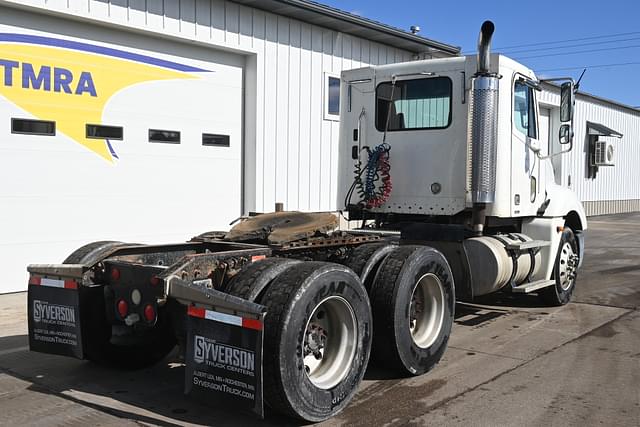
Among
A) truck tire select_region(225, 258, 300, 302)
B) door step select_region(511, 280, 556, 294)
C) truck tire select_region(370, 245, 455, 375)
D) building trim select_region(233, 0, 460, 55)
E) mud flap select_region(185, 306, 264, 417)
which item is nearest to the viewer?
mud flap select_region(185, 306, 264, 417)

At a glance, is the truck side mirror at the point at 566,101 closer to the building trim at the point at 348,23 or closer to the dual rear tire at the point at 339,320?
the dual rear tire at the point at 339,320

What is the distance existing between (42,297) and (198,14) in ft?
22.7

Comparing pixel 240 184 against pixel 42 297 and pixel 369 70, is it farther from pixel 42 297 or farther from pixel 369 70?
pixel 42 297

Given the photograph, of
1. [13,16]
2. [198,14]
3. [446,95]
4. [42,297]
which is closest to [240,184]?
[198,14]

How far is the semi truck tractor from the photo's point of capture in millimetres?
4344

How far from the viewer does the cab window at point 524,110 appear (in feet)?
25.8

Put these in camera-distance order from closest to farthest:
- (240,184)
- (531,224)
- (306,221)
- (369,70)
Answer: (306,221)
(369,70)
(531,224)
(240,184)

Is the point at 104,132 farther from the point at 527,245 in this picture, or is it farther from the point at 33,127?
the point at 527,245

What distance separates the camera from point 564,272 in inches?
356

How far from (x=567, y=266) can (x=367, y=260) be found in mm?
4498

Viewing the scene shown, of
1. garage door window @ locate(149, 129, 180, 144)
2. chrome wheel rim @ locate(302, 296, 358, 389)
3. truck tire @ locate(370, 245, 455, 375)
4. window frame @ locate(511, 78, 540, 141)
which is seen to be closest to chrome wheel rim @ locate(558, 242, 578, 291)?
window frame @ locate(511, 78, 540, 141)

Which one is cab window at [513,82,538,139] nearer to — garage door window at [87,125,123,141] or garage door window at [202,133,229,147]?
garage door window at [202,133,229,147]

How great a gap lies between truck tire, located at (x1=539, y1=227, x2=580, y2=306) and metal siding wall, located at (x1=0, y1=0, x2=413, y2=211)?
5.40 meters

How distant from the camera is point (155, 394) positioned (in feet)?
17.2
